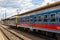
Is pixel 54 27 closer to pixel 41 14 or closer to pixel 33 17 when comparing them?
pixel 41 14

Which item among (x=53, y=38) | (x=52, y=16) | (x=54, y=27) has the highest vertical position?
(x=52, y=16)

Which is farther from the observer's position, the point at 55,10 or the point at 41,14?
the point at 41,14

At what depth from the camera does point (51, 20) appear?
50.7 feet

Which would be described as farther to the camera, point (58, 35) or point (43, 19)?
point (43, 19)

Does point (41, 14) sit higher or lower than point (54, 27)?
higher

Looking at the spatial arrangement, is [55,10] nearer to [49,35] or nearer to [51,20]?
[51,20]

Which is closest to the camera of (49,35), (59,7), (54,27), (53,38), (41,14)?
(59,7)

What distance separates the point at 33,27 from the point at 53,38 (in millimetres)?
6216

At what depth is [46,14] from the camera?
55.0 ft

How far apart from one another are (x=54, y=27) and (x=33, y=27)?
719 cm

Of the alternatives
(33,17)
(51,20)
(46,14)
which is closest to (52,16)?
(51,20)

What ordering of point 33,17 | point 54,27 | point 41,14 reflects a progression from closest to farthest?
point 54,27, point 41,14, point 33,17

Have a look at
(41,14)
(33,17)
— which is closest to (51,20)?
(41,14)

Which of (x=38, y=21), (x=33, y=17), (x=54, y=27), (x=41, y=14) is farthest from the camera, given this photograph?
(x=33, y=17)
